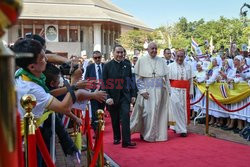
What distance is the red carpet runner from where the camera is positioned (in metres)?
5.51

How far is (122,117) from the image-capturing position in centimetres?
→ 678

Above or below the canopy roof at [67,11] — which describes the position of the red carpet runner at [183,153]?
below

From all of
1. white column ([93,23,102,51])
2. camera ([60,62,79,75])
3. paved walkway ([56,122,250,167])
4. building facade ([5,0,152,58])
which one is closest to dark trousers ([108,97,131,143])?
paved walkway ([56,122,250,167])

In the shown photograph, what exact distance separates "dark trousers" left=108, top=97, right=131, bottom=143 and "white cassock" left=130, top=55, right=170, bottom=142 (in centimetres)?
51

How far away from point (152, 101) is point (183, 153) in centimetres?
153

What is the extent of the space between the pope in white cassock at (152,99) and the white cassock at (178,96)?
51cm

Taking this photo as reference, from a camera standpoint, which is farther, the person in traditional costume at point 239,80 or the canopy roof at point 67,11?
the canopy roof at point 67,11

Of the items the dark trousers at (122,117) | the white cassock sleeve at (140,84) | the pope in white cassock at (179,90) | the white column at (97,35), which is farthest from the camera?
the white column at (97,35)

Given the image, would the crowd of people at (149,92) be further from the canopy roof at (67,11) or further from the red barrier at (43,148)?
the canopy roof at (67,11)

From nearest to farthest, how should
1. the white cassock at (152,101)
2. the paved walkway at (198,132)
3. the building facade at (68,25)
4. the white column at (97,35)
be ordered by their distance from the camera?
the paved walkway at (198,132) → the white cassock at (152,101) → the building facade at (68,25) → the white column at (97,35)

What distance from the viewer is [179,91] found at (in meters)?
7.97

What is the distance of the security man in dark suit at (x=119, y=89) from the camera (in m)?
6.78

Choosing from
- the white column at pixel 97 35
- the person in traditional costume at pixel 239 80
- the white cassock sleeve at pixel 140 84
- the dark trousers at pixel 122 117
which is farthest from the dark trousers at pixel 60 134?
the white column at pixel 97 35

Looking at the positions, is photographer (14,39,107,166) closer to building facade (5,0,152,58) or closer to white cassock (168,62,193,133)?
white cassock (168,62,193,133)
